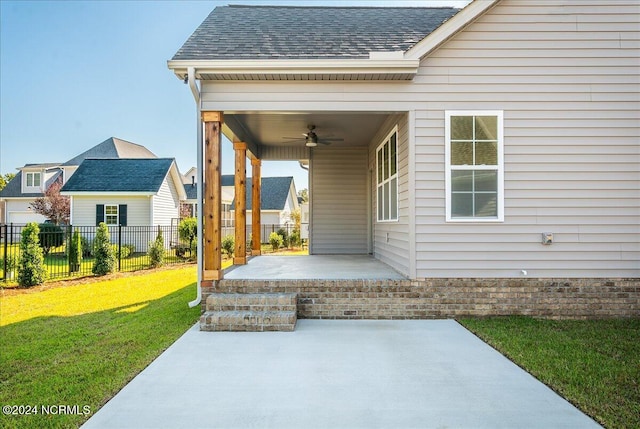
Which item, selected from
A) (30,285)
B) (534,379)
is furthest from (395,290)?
(30,285)

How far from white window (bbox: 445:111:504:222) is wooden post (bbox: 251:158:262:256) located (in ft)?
17.6

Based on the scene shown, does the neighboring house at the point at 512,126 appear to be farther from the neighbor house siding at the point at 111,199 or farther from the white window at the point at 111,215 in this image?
the white window at the point at 111,215

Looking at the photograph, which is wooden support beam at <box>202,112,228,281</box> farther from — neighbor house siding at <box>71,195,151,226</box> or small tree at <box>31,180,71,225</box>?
small tree at <box>31,180,71,225</box>

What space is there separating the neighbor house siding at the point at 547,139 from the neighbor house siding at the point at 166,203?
47.9 ft

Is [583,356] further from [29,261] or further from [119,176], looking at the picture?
[119,176]

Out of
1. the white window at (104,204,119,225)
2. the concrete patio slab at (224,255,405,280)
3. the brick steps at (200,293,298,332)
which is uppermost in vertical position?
the white window at (104,204,119,225)

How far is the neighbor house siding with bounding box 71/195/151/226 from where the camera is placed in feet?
53.8

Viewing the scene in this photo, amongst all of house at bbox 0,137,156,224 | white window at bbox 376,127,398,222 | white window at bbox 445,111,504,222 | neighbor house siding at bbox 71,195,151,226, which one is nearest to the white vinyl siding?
neighbor house siding at bbox 71,195,151,226

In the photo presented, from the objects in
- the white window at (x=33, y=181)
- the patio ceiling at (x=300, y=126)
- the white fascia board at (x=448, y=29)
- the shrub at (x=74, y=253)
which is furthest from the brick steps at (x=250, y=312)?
the white window at (x=33, y=181)

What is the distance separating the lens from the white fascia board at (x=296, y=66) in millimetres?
4965

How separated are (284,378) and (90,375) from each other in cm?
186

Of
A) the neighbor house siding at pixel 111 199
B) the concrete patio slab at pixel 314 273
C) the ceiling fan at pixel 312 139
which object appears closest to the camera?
the concrete patio slab at pixel 314 273

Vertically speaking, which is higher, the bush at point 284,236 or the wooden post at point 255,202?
the wooden post at point 255,202

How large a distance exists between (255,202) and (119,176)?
11031mm
